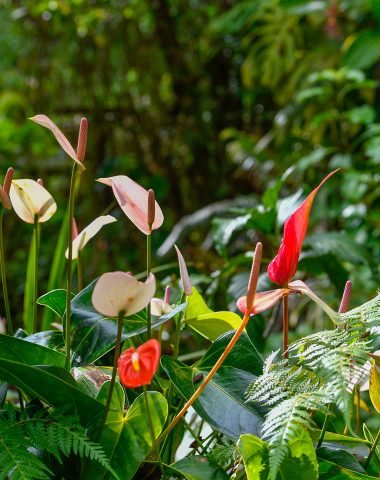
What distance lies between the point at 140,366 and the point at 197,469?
0.09 metres

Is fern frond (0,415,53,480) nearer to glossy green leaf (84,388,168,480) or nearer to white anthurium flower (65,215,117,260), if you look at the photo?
glossy green leaf (84,388,168,480)

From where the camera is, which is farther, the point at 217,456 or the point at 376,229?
the point at 376,229

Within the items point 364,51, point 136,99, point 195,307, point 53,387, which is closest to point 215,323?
point 195,307

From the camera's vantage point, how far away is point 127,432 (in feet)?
1.21

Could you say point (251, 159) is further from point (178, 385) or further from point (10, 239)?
point (178, 385)

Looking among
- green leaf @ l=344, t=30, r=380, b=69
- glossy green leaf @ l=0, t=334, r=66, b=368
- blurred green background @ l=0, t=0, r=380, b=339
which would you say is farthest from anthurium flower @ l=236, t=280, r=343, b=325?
blurred green background @ l=0, t=0, r=380, b=339

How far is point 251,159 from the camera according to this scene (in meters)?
2.73

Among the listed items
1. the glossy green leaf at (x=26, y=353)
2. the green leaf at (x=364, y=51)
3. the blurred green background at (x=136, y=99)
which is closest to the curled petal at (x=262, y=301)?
the glossy green leaf at (x=26, y=353)

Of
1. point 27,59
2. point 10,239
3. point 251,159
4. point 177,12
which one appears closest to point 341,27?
point 251,159

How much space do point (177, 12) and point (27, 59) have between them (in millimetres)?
793

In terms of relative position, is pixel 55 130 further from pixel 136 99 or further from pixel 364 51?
pixel 136 99

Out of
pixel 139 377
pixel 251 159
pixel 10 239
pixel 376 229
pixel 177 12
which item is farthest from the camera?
pixel 177 12

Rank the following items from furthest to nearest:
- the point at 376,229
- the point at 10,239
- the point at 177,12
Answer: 1. the point at 177,12
2. the point at 10,239
3. the point at 376,229

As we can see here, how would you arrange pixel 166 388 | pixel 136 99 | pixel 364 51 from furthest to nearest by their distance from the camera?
pixel 136 99 < pixel 364 51 < pixel 166 388
